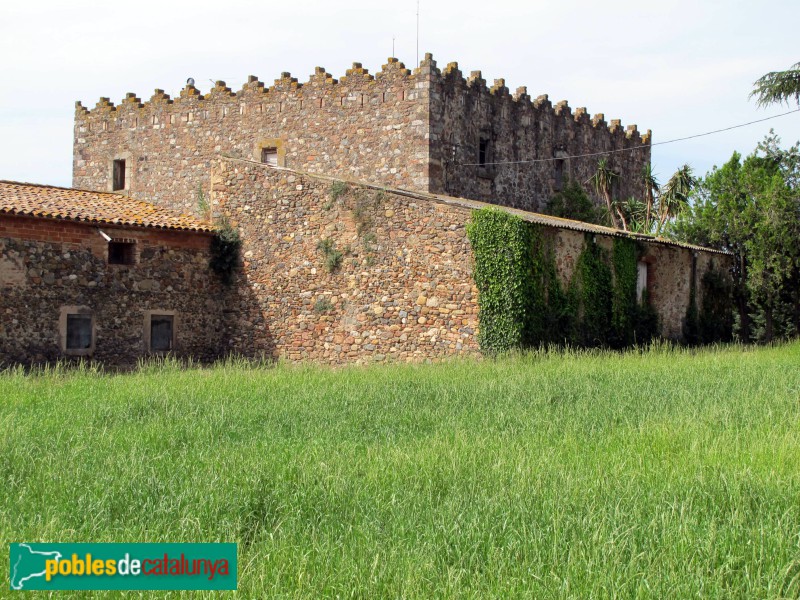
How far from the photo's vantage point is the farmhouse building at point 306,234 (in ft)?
62.4

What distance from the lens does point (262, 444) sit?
919 centimetres

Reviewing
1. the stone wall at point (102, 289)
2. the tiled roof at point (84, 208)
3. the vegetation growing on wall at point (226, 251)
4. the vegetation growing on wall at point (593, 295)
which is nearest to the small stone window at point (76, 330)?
the stone wall at point (102, 289)

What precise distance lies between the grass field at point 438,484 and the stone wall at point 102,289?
599 cm

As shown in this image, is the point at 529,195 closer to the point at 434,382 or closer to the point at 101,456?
the point at 434,382

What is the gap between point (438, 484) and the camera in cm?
737

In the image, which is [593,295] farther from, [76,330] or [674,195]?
[674,195]

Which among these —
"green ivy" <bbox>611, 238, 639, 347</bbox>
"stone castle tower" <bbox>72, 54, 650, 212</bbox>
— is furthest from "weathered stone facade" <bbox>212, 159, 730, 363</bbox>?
"stone castle tower" <bbox>72, 54, 650, 212</bbox>

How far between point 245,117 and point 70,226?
9417 mm

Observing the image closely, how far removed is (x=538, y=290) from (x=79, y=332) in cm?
991

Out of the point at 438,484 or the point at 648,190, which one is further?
the point at 648,190

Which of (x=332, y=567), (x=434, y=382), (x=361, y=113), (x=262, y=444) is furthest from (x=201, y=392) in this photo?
(x=361, y=113)

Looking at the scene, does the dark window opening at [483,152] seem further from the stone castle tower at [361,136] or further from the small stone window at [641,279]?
the small stone window at [641,279]

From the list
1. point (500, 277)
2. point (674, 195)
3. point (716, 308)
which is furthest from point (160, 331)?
point (674, 195)

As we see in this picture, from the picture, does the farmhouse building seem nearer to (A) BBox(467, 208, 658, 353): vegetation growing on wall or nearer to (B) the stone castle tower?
(B) the stone castle tower
